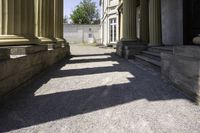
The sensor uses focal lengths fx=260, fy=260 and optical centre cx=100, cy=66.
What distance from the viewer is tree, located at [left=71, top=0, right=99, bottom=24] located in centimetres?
6141

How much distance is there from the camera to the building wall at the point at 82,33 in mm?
45531

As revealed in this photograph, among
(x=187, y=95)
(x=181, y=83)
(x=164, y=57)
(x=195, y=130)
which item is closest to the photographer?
(x=195, y=130)

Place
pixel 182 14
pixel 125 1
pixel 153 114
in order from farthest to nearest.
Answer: pixel 125 1, pixel 182 14, pixel 153 114

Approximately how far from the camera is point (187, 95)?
4590 millimetres

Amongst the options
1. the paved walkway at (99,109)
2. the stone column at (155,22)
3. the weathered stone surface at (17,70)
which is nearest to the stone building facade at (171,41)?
the stone column at (155,22)

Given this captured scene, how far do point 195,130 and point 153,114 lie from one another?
70cm

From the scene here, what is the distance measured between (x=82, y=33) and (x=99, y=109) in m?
42.5

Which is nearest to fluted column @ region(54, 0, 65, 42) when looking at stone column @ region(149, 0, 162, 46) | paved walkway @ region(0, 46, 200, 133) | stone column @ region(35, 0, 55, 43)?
stone column @ region(35, 0, 55, 43)

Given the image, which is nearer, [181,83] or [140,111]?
[140,111]

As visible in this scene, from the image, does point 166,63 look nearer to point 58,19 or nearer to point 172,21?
point 172,21

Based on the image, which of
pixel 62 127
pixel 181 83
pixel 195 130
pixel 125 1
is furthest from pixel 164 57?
pixel 125 1

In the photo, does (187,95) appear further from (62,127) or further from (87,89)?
(62,127)

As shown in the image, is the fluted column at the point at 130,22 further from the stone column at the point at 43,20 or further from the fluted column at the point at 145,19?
the stone column at the point at 43,20

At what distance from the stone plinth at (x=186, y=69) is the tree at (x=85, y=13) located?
5679 cm
